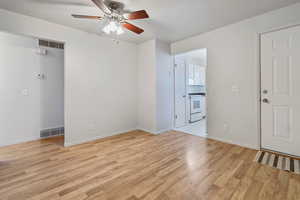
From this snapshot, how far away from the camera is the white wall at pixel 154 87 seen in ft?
12.2

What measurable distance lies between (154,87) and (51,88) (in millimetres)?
2653

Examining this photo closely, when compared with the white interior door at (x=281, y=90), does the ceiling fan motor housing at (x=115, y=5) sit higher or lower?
higher

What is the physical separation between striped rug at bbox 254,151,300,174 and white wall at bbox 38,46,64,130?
14.6 ft

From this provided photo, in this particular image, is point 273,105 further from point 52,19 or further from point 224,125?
point 52,19

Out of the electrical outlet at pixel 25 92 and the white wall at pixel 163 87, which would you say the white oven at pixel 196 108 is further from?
the electrical outlet at pixel 25 92

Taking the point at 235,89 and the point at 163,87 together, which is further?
the point at 163,87

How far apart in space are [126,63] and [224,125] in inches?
114

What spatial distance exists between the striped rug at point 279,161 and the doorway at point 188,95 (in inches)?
51.0

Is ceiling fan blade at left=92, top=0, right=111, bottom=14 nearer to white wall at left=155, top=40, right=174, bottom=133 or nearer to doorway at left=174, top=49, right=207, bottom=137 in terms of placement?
white wall at left=155, top=40, right=174, bottom=133

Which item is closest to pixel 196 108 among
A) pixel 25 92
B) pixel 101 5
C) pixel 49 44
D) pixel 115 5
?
pixel 115 5

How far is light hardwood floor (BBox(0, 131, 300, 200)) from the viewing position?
156cm

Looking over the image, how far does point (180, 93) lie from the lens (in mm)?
4352

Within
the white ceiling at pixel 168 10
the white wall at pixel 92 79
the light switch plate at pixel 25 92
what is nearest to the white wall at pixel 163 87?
the white wall at pixel 92 79

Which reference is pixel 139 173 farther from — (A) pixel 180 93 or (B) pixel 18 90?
(B) pixel 18 90
